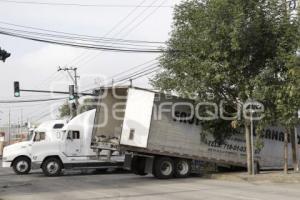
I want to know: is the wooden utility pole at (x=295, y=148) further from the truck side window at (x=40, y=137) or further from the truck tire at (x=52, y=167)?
the truck side window at (x=40, y=137)

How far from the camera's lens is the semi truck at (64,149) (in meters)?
29.5

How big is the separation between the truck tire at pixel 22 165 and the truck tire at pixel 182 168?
916 centimetres

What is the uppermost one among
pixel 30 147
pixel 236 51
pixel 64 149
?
pixel 236 51

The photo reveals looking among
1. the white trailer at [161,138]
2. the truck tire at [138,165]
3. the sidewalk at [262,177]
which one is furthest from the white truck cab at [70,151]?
the sidewalk at [262,177]

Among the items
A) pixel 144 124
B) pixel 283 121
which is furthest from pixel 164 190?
pixel 283 121

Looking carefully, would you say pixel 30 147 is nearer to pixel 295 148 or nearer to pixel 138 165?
pixel 138 165

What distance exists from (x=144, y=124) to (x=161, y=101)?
1.26 metres

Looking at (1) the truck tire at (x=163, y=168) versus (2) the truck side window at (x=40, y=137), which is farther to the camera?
(2) the truck side window at (x=40, y=137)

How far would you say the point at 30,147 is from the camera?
30.1m

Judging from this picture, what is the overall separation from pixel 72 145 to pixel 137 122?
22.3ft

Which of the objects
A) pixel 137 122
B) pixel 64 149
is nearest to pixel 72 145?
pixel 64 149

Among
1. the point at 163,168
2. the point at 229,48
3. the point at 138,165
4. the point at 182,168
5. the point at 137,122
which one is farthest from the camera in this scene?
the point at 138,165

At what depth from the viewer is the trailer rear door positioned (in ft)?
79.7

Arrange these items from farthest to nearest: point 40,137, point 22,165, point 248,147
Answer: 1. point 22,165
2. point 40,137
3. point 248,147
